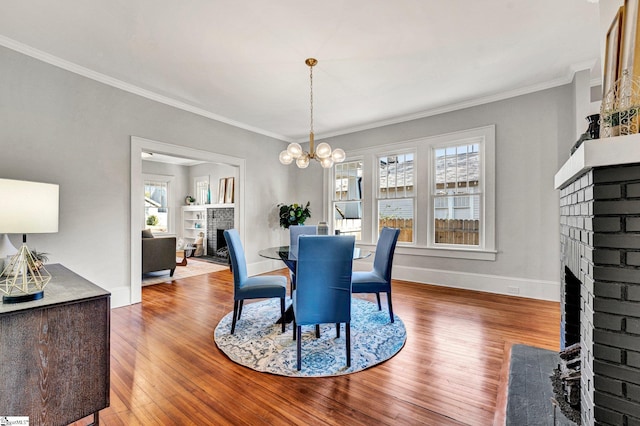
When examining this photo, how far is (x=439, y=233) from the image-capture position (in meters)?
4.67

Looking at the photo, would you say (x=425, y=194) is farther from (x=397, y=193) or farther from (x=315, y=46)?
(x=315, y=46)

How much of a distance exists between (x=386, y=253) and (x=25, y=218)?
2845mm

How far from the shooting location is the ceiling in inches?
92.6

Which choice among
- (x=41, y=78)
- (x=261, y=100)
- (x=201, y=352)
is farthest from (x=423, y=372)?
(x=41, y=78)

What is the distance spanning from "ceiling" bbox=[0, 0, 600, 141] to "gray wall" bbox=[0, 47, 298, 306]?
23 centimetres

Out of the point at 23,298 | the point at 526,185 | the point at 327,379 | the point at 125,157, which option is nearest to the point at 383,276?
the point at 327,379

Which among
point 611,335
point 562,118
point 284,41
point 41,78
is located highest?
point 284,41

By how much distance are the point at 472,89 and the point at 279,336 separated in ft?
13.0

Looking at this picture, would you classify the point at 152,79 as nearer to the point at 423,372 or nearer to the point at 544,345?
the point at 423,372

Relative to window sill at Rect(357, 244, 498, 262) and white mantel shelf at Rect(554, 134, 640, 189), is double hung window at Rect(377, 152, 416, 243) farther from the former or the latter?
white mantel shelf at Rect(554, 134, 640, 189)

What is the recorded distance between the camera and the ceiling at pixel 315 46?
7.72 feet

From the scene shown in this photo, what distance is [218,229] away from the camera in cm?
787

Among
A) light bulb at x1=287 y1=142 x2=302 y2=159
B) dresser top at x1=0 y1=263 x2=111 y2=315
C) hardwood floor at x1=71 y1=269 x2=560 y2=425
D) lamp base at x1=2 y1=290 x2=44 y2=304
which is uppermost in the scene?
light bulb at x1=287 y1=142 x2=302 y2=159

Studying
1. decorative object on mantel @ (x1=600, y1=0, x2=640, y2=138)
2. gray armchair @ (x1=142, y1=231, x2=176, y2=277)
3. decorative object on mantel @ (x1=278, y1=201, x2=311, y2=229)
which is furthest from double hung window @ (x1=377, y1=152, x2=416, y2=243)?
gray armchair @ (x1=142, y1=231, x2=176, y2=277)
